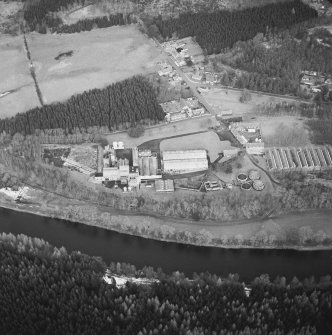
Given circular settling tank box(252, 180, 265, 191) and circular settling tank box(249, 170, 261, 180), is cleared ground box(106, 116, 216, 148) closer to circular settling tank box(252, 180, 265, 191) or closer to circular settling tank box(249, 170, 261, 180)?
circular settling tank box(249, 170, 261, 180)

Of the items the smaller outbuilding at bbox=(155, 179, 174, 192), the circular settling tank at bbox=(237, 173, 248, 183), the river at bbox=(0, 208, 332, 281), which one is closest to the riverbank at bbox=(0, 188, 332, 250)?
the river at bbox=(0, 208, 332, 281)

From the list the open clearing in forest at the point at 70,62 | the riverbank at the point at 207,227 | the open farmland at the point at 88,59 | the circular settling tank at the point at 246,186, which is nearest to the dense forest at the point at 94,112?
the open clearing in forest at the point at 70,62

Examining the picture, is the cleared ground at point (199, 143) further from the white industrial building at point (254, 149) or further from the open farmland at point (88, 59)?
the open farmland at point (88, 59)

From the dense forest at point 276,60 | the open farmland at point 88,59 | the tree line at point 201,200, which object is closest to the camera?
the tree line at point 201,200

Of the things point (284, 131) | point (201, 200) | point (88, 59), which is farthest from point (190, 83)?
point (201, 200)

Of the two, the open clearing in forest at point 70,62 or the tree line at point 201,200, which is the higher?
the open clearing in forest at point 70,62

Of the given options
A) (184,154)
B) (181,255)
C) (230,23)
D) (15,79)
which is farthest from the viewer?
(230,23)

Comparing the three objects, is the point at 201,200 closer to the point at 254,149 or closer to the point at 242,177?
the point at 242,177
